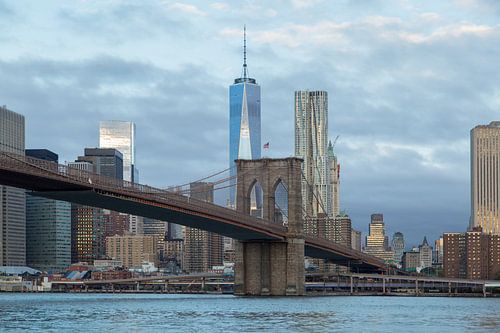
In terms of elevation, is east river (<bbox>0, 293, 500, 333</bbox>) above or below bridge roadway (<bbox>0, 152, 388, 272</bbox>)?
below

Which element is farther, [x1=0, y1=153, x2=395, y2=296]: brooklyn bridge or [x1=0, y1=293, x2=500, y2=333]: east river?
[x1=0, y1=153, x2=395, y2=296]: brooklyn bridge

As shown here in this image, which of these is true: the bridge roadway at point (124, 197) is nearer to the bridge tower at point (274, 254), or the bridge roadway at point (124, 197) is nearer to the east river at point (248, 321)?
the bridge tower at point (274, 254)

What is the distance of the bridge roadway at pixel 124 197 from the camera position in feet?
228

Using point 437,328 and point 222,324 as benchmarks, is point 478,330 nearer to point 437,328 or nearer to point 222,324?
point 437,328

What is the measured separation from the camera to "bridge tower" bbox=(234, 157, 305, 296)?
97.7 metres

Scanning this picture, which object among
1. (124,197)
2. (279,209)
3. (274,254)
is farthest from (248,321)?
(279,209)

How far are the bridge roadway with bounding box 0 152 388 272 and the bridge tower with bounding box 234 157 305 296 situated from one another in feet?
5.01

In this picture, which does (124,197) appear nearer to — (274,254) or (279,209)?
(274,254)

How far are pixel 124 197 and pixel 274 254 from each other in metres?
24.0

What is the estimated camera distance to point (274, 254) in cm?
9862

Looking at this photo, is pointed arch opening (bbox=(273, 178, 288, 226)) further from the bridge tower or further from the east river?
the east river

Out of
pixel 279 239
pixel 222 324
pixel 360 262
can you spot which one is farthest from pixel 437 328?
pixel 360 262

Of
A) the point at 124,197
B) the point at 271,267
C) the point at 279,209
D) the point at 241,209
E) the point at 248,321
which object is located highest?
the point at 279,209

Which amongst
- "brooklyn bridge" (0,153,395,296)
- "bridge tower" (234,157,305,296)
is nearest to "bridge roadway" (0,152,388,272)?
"brooklyn bridge" (0,153,395,296)
